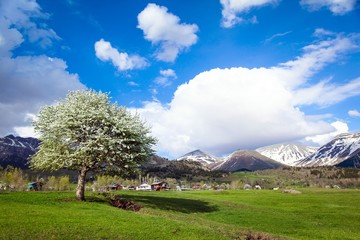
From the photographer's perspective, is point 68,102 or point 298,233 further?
point 68,102

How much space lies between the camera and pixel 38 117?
55.2 meters

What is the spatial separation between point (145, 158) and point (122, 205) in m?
8.93

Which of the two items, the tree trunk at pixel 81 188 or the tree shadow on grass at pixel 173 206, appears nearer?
the tree trunk at pixel 81 188

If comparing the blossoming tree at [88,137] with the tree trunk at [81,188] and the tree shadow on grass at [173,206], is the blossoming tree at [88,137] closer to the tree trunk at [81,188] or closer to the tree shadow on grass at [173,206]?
the tree trunk at [81,188]

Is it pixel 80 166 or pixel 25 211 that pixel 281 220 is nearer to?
pixel 80 166

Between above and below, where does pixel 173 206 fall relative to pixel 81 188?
below

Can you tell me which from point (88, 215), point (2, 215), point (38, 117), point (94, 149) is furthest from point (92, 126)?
point (2, 215)

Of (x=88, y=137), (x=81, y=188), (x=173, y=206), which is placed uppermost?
(x=88, y=137)

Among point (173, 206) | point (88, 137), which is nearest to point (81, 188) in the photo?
point (88, 137)

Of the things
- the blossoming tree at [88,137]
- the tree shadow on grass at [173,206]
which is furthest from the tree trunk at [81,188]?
the tree shadow on grass at [173,206]

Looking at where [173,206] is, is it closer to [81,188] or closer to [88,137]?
[81,188]

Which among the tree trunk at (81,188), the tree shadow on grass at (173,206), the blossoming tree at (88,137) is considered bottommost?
the tree shadow on grass at (173,206)

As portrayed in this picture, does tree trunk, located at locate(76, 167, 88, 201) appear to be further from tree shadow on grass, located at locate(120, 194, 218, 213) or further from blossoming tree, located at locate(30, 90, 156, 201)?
tree shadow on grass, located at locate(120, 194, 218, 213)

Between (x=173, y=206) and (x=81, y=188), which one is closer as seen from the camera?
(x=81, y=188)
